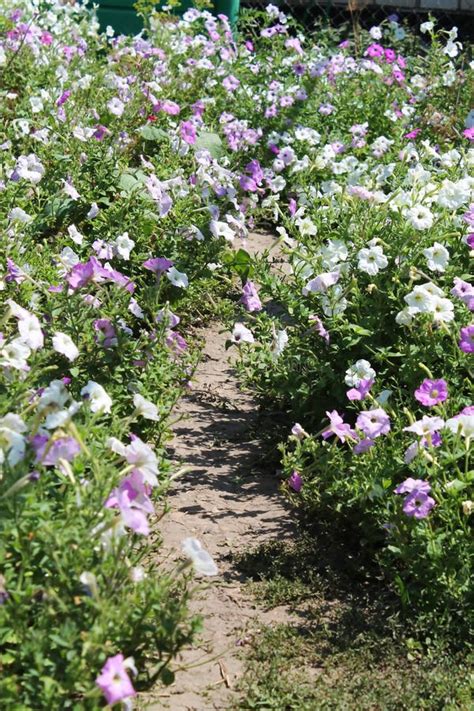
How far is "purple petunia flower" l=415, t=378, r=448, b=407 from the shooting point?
10.6 feet

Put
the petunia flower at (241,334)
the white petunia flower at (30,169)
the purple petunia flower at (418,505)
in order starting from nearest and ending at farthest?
the purple petunia flower at (418,505) → the petunia flower at (241,334) → the white petunia flower at (30,169)

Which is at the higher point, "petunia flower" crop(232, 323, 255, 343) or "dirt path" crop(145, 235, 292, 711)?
"petunia flower" crop(232, 323, 255, 343)

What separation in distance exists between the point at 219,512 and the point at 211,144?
113 inches

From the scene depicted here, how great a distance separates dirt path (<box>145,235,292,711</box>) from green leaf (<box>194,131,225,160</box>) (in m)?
1.26

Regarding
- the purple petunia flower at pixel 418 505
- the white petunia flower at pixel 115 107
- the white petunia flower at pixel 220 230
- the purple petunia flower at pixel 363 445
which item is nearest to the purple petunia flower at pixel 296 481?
the purple petunia flower at pixel 363 445

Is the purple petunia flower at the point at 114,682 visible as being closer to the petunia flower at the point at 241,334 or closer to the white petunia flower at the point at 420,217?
the petunia flower at the point at 241,334

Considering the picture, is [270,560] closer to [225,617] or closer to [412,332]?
[225,617]

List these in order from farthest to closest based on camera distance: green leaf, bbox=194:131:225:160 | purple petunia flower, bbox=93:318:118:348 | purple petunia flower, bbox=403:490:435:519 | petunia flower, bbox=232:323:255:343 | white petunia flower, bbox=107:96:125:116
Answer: green leaf, bbox=194:131:225:160, white petunia flower, bbox=107:96:125:116, petunia flower, bbox=232:323:255:343, purple petunia flower, bbox=93:318:118:348, purple petunia flower, bbox=403:490:435:519

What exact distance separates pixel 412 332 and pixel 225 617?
123 cm

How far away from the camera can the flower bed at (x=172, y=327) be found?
2436 millimetres

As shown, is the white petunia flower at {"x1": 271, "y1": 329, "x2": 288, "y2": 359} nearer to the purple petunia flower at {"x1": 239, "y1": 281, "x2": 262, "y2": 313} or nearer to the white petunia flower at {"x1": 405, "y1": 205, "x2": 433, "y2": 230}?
the purple petunia flower at {"x1": 239, "y1": 281, "x2": 262, "y2": 313}

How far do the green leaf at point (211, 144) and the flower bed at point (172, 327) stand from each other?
0.01 metres

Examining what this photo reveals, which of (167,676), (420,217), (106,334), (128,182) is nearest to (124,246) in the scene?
(106,334)

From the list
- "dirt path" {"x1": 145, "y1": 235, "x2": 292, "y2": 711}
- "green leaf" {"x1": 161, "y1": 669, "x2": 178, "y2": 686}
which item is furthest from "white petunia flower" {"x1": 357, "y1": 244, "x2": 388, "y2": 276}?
"green leaf" {"x1": 161, "y1": 669, "x2": 178, "y2": 686}
